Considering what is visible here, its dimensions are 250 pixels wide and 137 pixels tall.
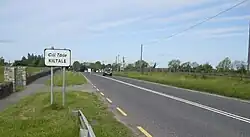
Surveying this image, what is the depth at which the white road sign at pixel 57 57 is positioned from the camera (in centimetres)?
1875

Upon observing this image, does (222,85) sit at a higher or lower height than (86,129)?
lower

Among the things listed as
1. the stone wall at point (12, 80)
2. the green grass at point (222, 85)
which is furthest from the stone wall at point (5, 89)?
the green grass at point (222, 85)

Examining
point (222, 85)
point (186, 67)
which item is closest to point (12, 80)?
point (222, 85)

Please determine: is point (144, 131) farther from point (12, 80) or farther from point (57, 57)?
point (12, 80)

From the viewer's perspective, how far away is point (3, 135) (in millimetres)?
11141

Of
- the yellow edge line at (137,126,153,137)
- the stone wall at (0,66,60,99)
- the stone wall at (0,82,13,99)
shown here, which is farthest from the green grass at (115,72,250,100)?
the stone wall at (0,66,60,99)

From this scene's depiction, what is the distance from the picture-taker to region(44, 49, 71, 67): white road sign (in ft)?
61.5

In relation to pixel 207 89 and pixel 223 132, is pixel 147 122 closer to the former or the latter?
pixel 223 132

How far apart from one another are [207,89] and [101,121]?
2180 centimetres

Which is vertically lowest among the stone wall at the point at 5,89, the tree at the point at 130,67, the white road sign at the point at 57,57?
the stone wall at the point at 5,89

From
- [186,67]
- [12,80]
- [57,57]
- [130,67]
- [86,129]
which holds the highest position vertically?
[57,57]

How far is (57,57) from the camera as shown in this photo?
18.9 metres

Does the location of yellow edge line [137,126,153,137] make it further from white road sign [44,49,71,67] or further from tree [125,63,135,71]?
tree [125,63,135,71]

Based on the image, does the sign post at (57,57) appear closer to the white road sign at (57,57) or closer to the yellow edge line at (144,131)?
the white road sign at (57,57)
